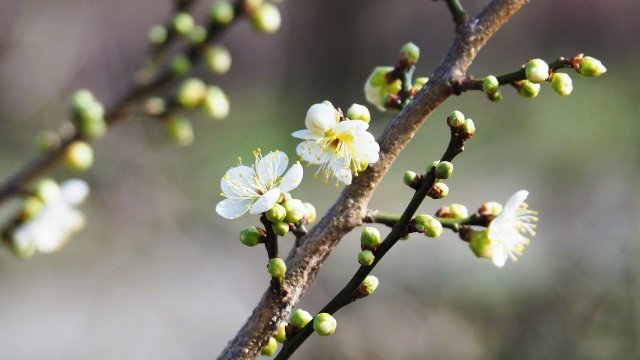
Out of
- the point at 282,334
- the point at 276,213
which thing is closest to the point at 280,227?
the point at 276,213

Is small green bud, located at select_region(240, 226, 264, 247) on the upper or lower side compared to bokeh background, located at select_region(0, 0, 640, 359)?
lower

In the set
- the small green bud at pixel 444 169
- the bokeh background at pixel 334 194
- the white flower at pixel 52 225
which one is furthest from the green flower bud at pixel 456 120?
the bokeh background at pixel 334 194

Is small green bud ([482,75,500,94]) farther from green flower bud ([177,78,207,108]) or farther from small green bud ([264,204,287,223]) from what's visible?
green flower bud ([177,78,207,108])

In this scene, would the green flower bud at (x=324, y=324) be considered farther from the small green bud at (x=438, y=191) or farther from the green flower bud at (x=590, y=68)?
the green flower bud at (x=590, y=68)

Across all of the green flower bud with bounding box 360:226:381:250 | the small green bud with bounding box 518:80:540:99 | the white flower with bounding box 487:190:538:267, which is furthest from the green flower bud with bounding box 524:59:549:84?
the green flower bud with bounding box 360:226:381:250

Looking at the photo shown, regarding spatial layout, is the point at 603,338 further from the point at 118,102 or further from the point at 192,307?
the point at 118,102

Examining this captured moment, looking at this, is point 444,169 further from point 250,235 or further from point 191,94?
point 191,94
